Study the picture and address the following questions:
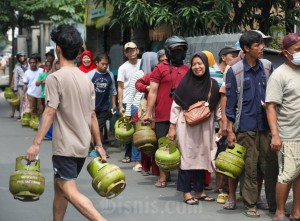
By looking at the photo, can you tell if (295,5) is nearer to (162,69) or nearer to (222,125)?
(162,69)

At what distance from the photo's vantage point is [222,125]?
8469mm

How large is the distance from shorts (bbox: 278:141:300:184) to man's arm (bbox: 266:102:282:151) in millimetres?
113

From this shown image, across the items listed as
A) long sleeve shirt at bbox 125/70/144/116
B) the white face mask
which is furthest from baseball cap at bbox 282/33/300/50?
long sleeve shirt at bbox 125/70/144/116

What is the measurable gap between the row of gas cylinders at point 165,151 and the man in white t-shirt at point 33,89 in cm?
673

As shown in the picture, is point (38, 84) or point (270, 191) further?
point (38, 84)

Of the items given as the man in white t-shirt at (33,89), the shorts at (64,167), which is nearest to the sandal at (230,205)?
the shorts at (64,167)

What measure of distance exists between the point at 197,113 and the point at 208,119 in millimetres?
213

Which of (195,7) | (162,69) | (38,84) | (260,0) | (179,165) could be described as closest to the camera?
(179,165)

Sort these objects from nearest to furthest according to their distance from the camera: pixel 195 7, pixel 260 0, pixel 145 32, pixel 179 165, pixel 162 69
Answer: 1. pixel 179 165
2. pixel 162 69
3. pixel 195 7
4. pixel 260 0
5. pixel 145 32

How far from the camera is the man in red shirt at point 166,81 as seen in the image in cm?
970

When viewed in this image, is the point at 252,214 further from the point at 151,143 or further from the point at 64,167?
the point at 64,167

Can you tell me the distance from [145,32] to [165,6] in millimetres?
2068

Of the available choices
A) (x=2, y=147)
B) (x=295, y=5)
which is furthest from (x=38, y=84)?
(x=295, y=5)

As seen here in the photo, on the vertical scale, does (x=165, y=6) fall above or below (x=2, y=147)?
above
